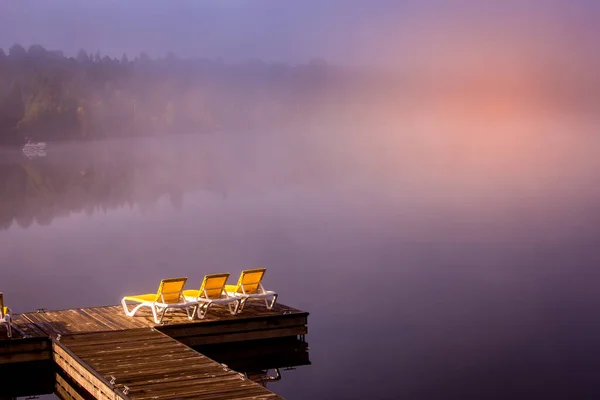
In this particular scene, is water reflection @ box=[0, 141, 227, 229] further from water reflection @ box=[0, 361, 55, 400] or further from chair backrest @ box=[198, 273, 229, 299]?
water reflection @ box=[0, 361, 55, 400]

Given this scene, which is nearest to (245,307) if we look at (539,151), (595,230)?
(595,230)

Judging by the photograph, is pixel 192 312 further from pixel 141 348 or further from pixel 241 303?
pixel 141 348

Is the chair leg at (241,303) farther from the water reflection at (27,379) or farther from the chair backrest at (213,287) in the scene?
the water reflection at (27,379)

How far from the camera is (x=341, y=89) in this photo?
75.7 meters

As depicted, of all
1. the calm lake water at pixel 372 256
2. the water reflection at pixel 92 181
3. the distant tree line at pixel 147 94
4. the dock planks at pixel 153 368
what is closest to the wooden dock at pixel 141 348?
the dock planks at pixel 153 368

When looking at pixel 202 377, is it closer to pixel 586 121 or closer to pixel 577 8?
pixel 577 8

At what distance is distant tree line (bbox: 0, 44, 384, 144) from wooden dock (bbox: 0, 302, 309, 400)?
5692cm

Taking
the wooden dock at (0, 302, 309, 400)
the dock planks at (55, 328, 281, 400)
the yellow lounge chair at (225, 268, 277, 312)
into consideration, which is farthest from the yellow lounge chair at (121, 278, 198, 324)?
the yellow lounge chair at (225, 268, 277, 312)

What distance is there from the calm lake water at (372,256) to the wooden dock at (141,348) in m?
0.81

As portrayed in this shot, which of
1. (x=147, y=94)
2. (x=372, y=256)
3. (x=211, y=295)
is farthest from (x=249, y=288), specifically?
(x=147, y=94)

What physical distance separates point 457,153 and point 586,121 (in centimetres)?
965

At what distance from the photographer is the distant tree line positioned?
75.9m

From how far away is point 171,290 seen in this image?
11.9 meters

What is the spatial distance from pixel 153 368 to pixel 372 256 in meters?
11.7
